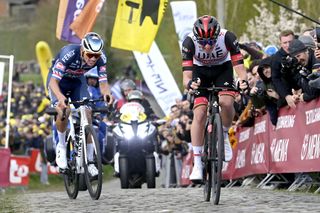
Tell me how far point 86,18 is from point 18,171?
7.02 metres

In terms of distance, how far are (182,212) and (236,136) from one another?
317 inches

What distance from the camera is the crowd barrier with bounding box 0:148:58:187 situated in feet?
87.5

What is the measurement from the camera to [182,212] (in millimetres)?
10641

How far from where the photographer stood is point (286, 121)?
15492 mm

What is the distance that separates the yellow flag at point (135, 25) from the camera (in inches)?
926

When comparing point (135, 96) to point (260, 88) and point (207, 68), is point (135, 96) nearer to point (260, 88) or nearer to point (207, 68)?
point (260, 88)

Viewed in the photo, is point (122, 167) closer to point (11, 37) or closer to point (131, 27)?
point (131, 27)

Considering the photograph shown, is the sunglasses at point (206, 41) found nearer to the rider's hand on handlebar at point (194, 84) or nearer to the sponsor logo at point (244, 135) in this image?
the rider's hand on handlebar at point (194, 84)

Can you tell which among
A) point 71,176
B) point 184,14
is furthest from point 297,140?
point 184,14

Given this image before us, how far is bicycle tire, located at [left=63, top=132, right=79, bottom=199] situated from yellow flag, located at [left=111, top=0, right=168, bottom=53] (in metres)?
9.83

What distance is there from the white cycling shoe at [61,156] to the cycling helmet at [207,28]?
9.25ft

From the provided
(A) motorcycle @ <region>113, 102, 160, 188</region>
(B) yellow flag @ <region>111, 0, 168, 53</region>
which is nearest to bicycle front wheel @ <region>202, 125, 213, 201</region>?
(A) motorcycle @ <region>113, 102, 160, 188</region>

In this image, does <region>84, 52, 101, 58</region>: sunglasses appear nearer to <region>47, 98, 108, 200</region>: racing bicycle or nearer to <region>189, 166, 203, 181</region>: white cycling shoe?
<region>47, 98, 108, 200</region>: racing bicycle

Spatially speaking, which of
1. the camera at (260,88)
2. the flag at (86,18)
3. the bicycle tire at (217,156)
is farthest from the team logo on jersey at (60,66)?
the flag at (86,18)
